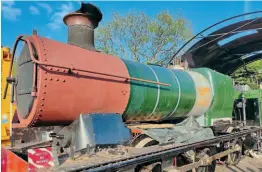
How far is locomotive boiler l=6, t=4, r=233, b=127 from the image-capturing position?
142 inches

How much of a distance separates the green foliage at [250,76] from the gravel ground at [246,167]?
6.62m

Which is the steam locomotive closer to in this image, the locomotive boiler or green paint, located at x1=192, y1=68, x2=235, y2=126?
the locomotive boiler

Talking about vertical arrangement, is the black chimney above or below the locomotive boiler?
above

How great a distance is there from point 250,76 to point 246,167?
12.5m

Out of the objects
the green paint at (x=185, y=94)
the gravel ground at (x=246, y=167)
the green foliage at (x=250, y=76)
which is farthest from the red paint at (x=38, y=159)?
the green foliage at (x=250, y=76)

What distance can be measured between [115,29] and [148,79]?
23.1m

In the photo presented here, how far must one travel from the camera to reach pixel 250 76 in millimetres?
19406

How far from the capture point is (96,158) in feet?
11.9

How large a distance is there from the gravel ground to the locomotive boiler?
9.93ft

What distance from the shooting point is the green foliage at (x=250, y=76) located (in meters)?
17.4

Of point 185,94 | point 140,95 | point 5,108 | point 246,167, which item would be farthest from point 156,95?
point 246,167

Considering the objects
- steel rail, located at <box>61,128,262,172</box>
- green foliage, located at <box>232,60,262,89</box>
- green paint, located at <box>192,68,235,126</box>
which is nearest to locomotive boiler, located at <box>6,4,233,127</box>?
steel rail, located at <box>61,128,262,172</box>

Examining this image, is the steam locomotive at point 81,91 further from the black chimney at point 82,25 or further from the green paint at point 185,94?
the green paint at point 185,94

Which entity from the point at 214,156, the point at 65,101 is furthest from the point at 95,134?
the point at 214,156
